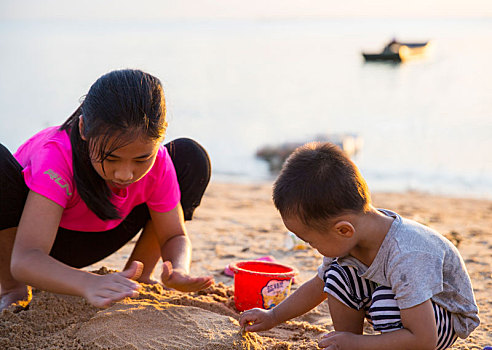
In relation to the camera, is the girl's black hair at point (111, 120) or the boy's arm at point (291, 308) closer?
the girl's black hair at point (111, 120)

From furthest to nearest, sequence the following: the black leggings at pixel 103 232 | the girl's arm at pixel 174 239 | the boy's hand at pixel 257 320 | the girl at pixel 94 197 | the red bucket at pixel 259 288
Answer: the red bucket at pixel 259 288 < the girl's arm at pixel 174 239 < the black leggings at pixel 103 232 < the boy's hand at pixel 257 320 < the girl at pixel 94 197

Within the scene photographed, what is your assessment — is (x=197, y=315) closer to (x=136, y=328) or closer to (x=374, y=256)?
(x=136, y=328)

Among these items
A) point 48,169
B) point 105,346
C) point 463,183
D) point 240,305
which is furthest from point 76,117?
point 463,183

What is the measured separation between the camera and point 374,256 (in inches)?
70.7

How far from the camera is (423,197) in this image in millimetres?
6492

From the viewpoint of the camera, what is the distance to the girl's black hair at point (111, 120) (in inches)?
74.2

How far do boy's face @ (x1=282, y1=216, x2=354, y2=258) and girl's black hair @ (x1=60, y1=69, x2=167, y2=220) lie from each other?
2.04ft

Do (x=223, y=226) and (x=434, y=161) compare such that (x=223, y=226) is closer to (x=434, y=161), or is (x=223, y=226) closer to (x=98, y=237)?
(x=98, y=237)

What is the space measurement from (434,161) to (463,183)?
4.57 feet

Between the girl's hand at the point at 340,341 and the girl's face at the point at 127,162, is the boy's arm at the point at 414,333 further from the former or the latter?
the girl's face at the point at 127,162

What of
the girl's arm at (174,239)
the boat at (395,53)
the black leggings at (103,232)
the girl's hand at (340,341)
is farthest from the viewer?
the boat at (395,53)

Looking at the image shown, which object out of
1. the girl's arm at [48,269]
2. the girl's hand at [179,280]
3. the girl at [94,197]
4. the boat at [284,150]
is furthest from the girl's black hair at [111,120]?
the boat at [284,150]

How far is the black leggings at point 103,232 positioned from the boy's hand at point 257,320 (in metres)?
0.80

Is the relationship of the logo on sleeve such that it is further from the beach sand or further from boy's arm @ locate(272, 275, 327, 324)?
boy's arm @ locate(272, 275, 327, 324)
